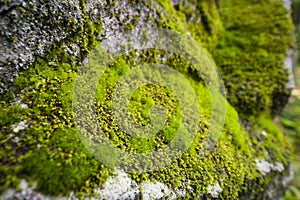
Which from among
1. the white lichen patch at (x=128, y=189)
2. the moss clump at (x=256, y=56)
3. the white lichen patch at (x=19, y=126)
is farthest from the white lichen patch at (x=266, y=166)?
the white lichen patch at (x=19, y=126)

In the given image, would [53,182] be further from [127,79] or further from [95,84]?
[127,79]

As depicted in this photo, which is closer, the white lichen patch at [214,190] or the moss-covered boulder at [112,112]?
the moss-covered boulder at [112,112]

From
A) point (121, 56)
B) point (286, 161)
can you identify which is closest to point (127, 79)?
point (121, 56)

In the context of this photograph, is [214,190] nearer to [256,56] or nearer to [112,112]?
[112,112]

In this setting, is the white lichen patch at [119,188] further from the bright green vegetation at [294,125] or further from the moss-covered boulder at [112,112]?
the bright green vegetation at [294,125]

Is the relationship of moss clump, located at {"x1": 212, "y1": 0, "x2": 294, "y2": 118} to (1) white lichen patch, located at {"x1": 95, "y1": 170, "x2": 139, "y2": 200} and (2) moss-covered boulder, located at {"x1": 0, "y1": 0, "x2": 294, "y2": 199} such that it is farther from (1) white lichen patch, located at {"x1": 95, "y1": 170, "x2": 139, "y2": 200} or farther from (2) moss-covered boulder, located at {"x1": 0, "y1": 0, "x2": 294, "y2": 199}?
(1) white lichen patch, located at {"x1": 95, "y1": 170, "x2": 139, "y2": 200}

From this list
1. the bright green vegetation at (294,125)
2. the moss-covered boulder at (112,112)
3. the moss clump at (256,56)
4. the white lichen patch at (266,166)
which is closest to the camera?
the moss-covered boulder at (112,112)

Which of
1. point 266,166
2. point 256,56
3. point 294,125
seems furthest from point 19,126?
point 294,125

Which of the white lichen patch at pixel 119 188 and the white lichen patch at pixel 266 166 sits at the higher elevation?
the white lichen patch at pixel 119 188
